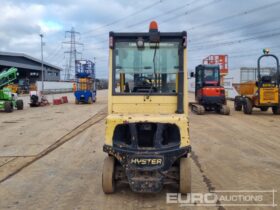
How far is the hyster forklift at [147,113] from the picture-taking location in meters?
6.33

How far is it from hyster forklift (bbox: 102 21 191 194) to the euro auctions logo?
20 cm

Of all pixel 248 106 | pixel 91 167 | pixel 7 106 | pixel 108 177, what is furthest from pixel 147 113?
pixel 7 106

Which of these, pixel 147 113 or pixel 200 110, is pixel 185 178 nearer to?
pixel 147 113

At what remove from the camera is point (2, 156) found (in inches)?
401

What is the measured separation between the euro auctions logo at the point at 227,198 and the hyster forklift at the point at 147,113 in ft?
0.66

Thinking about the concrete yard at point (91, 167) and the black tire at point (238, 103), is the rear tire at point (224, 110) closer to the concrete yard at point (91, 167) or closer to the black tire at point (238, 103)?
the black tire at point (238, 103)

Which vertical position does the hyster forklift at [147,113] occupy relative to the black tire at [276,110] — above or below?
above

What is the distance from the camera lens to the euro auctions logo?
619 cm

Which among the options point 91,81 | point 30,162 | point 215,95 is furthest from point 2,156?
point 91,81

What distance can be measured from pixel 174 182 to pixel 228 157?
3.55 meters

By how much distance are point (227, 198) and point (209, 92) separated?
1641cm

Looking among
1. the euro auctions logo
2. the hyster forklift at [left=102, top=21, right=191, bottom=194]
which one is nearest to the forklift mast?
the hyster forklift at [left=102, top=21, right=191, bottom=194]

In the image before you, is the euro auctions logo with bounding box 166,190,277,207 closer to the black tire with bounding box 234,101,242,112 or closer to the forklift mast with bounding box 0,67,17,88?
→ the black tire with bounding box 234,101,242,112

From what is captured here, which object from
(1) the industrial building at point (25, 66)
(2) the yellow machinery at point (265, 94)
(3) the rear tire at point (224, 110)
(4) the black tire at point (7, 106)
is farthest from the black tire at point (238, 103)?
(1) the industrial building at point (25, 66)
